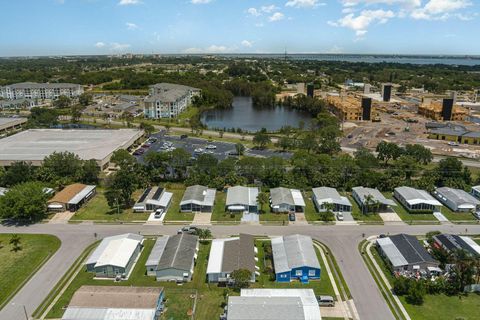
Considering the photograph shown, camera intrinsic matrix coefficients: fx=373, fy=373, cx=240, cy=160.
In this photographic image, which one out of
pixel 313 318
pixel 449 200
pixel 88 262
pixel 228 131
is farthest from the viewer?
pixel 228 131

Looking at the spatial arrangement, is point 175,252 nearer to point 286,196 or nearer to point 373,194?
point 286,196

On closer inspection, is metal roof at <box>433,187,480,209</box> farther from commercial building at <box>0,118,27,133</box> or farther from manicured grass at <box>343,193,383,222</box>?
commercial building at <box>0,118,27,133</box>

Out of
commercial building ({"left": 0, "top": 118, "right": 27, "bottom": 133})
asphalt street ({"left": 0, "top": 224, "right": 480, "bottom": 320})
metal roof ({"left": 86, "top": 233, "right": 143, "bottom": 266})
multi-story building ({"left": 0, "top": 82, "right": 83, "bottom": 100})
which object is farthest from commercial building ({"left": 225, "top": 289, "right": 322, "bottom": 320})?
multi-story building ({"left": 0, "top": 82, "right": 83, "bottom": 100})

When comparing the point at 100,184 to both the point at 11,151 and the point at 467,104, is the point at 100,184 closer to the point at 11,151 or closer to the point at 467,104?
the point at 11,151

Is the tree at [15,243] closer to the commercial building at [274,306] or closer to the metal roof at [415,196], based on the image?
the commercial building at [274,306]

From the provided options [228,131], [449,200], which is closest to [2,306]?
[449,200]

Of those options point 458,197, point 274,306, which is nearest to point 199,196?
point 274,306
